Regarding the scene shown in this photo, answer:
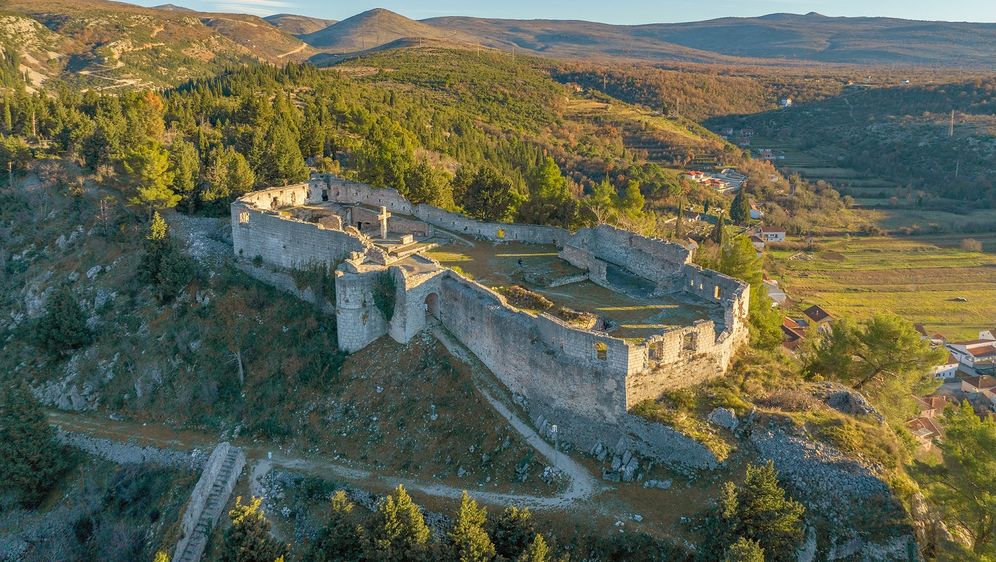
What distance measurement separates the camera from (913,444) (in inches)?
776

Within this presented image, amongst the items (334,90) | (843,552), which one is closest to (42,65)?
(334,90)

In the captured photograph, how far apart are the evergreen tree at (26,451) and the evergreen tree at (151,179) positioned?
12194 mm

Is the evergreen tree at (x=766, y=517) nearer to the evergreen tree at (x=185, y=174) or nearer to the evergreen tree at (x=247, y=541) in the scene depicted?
the evergreen tree at (x=247, y=541)

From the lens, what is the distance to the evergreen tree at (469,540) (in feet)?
47.2

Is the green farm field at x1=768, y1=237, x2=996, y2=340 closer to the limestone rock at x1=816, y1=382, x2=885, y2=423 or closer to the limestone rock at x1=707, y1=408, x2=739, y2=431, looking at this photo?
the limestone rock at x1=816, y1=382, x2=885, y2=423

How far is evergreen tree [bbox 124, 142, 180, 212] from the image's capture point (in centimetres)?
3244

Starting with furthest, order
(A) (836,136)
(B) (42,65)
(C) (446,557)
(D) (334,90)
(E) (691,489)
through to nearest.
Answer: (B) (42,65) → (A) (836,136) → (D) (334,90) → (E) (691,489) → (C) (446,557)

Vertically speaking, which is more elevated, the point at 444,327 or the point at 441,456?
the point at 444,327

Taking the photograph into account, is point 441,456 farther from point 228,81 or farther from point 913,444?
point 228,81

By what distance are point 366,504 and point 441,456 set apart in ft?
8.17

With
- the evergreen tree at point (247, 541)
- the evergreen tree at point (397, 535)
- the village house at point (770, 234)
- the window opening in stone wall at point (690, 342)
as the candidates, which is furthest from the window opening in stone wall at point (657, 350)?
the village house at point (770, 234)

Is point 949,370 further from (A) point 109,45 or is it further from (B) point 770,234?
(A) point 109,45

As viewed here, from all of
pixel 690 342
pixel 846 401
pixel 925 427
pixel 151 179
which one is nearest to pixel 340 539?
pixel 690 342

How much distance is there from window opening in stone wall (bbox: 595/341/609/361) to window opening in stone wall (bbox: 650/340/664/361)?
1269 mm
